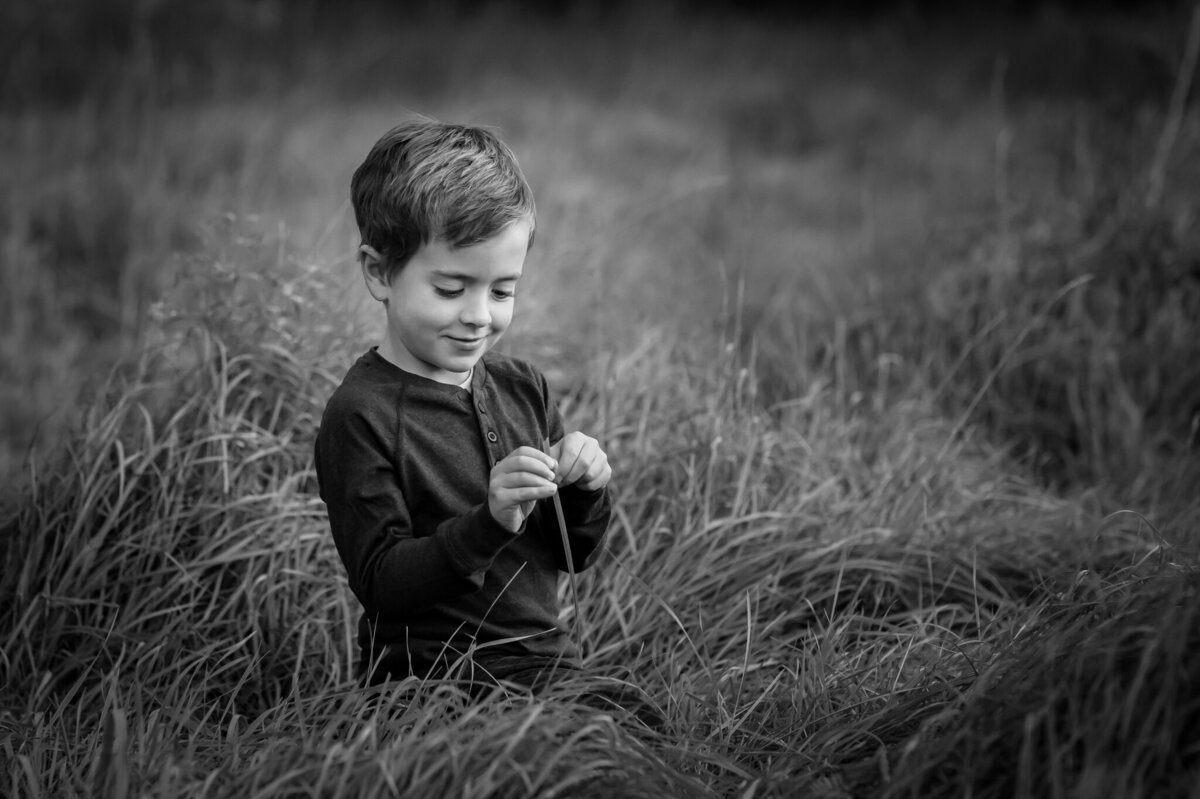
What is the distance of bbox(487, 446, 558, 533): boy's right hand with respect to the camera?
64.5 inches

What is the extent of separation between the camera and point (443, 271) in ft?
5.88

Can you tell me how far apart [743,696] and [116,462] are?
4.66 ft

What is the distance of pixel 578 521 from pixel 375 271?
1.68 feet

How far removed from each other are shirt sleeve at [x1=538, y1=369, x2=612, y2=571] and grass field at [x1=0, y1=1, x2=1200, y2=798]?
0.24m

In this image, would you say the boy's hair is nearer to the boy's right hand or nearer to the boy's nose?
the boy's nose

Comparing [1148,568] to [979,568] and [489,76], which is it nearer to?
[979,568]

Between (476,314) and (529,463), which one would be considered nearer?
(529,463)

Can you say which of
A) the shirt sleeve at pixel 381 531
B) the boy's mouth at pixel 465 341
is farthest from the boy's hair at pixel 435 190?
the shirt sleeve at pixel 381 531

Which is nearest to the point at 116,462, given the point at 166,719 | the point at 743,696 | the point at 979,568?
the point at 166,719

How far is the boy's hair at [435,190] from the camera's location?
1773 millimetres

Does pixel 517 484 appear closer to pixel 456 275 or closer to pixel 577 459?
pixel 577 459

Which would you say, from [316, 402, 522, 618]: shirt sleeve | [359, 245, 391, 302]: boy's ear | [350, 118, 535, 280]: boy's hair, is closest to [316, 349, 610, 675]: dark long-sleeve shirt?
[316, 402, 522, 618]: shirt sleeve

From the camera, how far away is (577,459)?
1772mm

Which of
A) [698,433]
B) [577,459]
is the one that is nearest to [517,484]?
[577,459]
